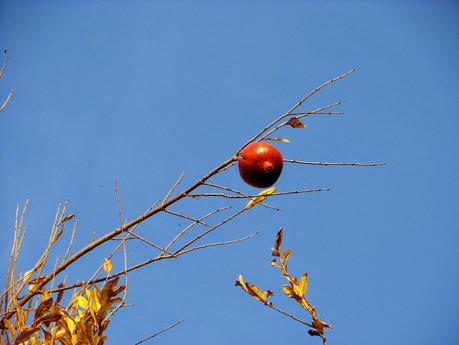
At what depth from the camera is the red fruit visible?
1.92 metres

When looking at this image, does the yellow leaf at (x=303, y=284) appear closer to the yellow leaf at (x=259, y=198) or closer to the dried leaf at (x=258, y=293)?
the dried leaf at (x=258, y=293)

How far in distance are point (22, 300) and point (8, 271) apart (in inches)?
5.6

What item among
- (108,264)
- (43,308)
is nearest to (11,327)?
(43,308)

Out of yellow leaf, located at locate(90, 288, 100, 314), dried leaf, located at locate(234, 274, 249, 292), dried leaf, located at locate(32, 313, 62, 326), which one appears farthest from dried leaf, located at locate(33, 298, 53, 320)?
dried leaf, located at locate(234, 274, 249, 292)

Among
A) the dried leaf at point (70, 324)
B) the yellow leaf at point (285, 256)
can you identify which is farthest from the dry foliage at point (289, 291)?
the dried leaf at point (70, 324)

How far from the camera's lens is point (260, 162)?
1.93 m

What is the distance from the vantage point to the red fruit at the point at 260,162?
6.31 feet

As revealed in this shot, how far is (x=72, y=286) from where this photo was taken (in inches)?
72.2

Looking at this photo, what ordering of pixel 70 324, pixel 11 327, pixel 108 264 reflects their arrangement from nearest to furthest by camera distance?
pixel 11 327 < pixel 70 324 < pixel 108 264

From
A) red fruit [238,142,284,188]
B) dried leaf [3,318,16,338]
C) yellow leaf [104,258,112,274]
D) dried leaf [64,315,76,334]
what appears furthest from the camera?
red fruit [238,142,284,188]

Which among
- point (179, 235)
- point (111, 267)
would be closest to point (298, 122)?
point (179, 235)

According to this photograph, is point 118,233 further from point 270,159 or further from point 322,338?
point 322,338

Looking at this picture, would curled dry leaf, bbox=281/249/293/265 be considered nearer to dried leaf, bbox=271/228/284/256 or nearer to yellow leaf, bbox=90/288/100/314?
dried leaf, bbox=271/228/284/256

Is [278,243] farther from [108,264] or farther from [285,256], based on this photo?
[108,264]
